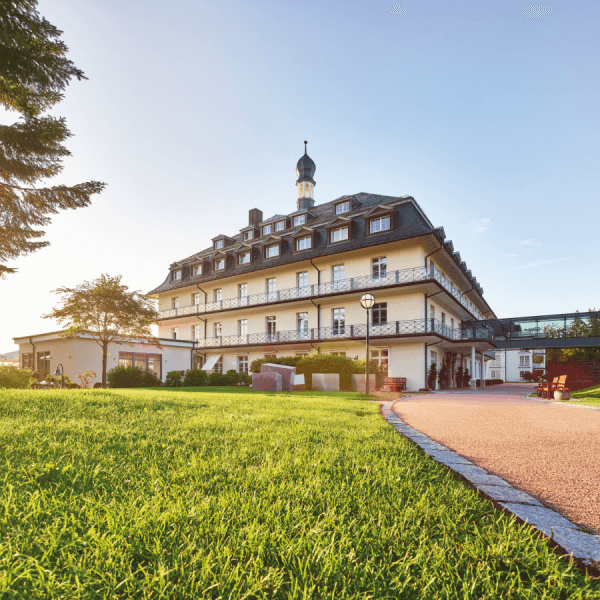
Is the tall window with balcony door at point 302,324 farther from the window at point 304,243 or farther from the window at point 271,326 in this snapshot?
the window at point 304,243

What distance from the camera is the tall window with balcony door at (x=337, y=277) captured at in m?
24.4

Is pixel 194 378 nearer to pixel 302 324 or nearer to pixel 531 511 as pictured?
pixel 302 324

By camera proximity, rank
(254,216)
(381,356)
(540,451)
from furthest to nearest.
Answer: (254,216) < (381,356) < (540,451)

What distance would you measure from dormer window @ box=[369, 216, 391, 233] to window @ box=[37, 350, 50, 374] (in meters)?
24.2

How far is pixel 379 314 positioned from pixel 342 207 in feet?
30.9

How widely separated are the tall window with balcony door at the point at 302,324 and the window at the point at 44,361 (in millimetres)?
17685

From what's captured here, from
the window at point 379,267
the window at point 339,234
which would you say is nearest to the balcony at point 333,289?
the window at point 379,267

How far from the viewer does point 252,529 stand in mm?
1705

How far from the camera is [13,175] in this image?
1110 centimetres

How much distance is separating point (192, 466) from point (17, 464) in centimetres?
127

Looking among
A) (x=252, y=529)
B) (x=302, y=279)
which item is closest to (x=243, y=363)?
(x=302, y=279)

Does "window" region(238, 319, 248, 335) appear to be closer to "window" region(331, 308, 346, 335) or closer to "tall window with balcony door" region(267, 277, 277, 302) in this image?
"tall window with balcony door" region(267, 277, 277, 302)

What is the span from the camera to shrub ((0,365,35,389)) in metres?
12.4

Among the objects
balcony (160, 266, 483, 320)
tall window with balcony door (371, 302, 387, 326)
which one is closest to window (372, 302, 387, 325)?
tall window with balcony door (371, 302, 387, 326)
